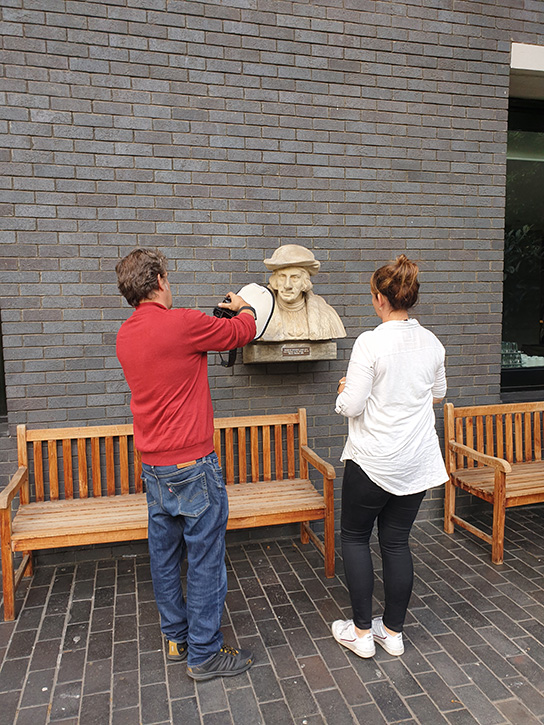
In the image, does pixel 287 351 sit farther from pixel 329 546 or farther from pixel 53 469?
pixel 53 469

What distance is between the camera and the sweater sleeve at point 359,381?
2479 mm

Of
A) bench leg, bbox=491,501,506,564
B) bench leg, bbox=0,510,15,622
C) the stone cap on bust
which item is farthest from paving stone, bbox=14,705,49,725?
bench leg, bbox=491,501,506,564

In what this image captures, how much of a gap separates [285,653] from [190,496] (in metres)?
1.13

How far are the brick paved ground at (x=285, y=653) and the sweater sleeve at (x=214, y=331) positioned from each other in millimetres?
1713

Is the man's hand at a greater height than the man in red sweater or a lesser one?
→ greater

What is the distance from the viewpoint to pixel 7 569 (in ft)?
10.3

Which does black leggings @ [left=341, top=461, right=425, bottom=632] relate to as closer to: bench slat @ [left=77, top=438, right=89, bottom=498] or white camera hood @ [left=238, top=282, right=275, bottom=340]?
white camera hood @ [left=238, top=282, right=275, bottom=340]

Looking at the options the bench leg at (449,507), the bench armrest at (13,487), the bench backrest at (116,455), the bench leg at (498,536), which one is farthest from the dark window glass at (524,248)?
the bench armrest at (13,487)

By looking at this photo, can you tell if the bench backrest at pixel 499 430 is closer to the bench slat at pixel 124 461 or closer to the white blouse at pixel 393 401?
the white blouse at pixel 393 401

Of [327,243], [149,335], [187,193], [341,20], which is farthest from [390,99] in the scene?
[149,335]

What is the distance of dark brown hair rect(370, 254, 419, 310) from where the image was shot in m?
2.45

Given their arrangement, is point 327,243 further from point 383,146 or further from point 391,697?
point 391,697

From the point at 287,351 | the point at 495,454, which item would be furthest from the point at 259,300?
the point at 495,454

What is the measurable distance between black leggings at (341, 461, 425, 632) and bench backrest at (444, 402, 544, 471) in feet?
6.04
